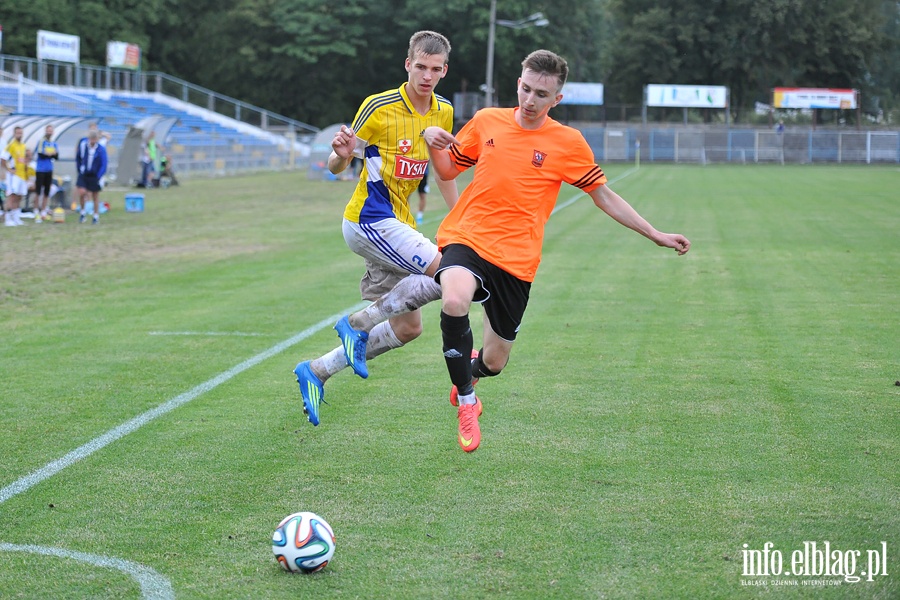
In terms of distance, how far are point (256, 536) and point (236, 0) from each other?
76.0 m

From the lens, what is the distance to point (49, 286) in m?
13.0

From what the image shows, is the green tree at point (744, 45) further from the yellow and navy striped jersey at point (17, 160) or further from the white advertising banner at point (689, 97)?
the yellow and navy striped jersey at point (17, 160)

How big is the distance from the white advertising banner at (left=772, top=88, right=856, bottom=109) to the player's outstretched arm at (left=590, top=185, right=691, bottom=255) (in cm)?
6904

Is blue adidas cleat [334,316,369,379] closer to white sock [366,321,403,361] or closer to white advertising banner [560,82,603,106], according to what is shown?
white sock [366,321,403,361]

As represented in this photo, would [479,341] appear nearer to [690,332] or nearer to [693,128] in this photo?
[690,332]

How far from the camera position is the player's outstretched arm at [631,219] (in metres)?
6.04

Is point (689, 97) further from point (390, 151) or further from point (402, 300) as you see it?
point (402, 300)

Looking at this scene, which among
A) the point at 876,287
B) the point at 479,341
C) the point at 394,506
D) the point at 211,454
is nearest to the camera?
the point at 394,506

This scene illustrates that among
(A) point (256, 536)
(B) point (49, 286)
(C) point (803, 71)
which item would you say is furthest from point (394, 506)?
(C) point (803, 71)

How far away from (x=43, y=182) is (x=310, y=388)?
17875mm

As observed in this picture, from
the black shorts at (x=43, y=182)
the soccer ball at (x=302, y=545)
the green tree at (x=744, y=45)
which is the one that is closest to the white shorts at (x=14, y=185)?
the black shorts at (x=43, y=182)

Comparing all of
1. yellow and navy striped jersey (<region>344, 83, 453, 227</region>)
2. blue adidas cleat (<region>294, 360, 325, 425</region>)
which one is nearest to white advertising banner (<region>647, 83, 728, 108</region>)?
yellow and navy striped jersey (<region>344, 83, 453, 227</region>)

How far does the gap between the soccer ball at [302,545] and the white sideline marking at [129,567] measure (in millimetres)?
446

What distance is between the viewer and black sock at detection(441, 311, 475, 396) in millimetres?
5789
